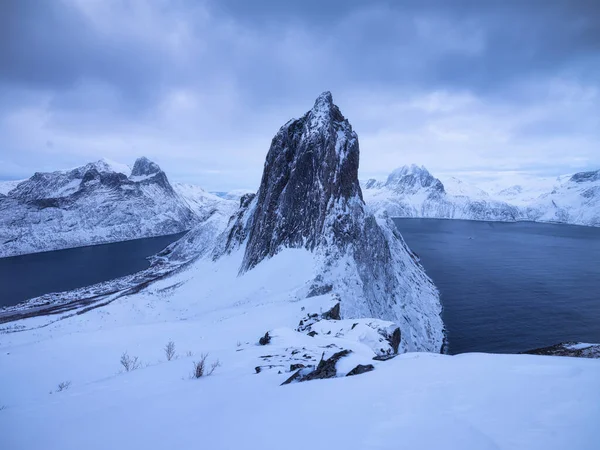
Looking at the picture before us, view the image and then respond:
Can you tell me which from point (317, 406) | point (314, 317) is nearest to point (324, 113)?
point (314, 317)

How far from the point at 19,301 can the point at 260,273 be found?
65.9 metres

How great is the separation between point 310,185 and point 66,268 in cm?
10167

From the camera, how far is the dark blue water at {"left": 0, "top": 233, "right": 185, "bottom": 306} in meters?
72.3

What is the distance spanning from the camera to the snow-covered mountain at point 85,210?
134625 millimetres

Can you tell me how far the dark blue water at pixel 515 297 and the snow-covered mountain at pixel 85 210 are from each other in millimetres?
103126

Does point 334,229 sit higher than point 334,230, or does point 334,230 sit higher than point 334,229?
point 334,229

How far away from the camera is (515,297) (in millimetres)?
51781

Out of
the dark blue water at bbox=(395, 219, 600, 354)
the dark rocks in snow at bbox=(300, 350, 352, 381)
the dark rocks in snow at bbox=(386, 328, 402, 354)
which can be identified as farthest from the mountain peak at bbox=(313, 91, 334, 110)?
the dark rocks in snow at bbox=(300, 350, 352, 381)

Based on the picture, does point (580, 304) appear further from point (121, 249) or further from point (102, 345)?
point (121, 249)

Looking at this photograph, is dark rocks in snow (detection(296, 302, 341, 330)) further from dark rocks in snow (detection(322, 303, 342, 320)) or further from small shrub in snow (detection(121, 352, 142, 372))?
small shrub in snow (detection(121, 352, 142, 372))

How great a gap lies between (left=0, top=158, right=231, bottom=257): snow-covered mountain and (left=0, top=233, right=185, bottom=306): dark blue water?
14.4m

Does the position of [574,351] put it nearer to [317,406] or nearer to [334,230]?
[317,406]

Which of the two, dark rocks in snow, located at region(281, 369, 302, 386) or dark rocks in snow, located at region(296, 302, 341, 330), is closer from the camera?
dark rocks in snow, located at region(281, 369, 302, 386)

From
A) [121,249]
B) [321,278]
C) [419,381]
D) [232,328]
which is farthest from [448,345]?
[121,249]
